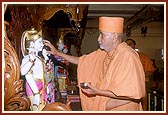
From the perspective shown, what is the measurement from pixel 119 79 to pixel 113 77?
25mm

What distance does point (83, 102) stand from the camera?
3.77 ft

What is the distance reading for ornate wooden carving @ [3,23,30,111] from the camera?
871 millimetres

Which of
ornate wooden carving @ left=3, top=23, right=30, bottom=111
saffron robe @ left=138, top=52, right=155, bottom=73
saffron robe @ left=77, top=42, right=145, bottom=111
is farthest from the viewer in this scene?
saffron robe @ left=138, top=52, right=155, bottom=73

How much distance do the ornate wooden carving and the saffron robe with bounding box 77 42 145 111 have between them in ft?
0.75

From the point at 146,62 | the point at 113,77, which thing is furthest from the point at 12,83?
the point at 146,62

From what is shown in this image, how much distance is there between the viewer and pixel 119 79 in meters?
1.07

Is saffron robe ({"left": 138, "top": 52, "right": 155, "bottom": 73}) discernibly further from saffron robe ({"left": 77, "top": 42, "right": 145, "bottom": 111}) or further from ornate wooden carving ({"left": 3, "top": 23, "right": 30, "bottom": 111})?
ornate wooden carving ({"left": 3, "top": 23, "right": 30, "bottom": 111})

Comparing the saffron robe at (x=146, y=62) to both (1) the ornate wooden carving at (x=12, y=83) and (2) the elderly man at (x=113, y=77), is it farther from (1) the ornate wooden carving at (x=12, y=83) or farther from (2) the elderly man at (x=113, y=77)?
(1) the ornate wooden carving at (x=12, y=83)

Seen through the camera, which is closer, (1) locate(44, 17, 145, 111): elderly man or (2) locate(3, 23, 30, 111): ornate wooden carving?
(2) locate(3, 23, 30, 111): ornate wooden carving

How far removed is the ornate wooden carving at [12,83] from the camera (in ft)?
2.86

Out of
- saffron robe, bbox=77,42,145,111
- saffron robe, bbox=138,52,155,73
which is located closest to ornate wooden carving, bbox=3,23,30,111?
saffron robe, bbox=77,42,145,111

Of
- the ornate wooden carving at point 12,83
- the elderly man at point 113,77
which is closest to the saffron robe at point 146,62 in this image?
the elderly man at point 113,77

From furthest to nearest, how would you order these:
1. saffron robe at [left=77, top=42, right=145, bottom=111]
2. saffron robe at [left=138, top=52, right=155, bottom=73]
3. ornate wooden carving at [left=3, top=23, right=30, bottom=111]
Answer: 1. saffron robe at [left=138, top=52, right=155, bottom=73]
2. saffron robe at [left=77, top=42, right=145, bottom=111]
3. ornate wooden carving at [left=3, top=23, right=30, bottom=111]

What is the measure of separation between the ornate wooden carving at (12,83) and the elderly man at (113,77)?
0.76 ft
